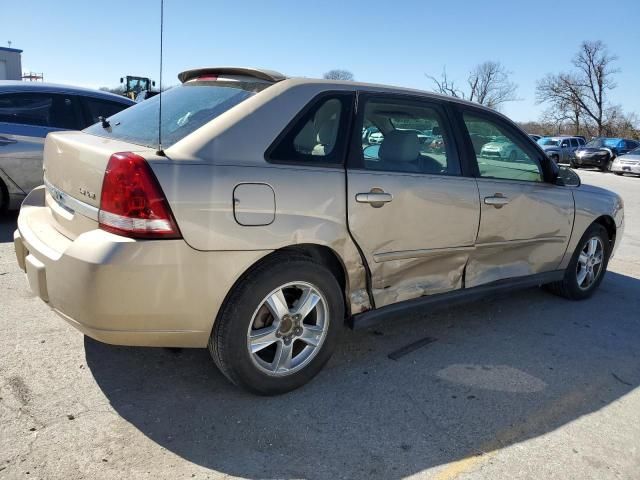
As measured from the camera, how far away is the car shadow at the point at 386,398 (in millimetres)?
2455

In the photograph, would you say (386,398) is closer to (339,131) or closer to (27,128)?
(339,131)

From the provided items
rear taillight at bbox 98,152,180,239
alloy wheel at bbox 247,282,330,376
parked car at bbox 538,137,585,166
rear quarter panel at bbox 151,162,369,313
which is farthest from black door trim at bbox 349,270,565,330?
parked car at bbox 538,137,585,166

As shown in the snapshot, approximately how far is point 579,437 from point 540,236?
5.98 ft

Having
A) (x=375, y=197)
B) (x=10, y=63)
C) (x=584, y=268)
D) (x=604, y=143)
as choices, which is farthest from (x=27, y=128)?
(x=10, y=63)

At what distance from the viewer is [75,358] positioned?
3158mm

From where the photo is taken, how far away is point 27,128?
6.16 m

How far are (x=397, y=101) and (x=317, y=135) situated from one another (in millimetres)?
728

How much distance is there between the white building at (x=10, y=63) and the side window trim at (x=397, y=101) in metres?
37.0

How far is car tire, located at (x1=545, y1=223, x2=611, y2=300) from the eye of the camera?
15.5 ft

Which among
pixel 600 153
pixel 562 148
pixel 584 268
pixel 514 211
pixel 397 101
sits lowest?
pixel 562 148

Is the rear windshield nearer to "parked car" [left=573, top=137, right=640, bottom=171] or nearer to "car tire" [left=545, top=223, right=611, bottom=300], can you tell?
"car tire" [left=545, top=223, right=611, bottom=300]

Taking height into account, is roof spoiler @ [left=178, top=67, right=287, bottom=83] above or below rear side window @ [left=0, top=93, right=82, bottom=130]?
above

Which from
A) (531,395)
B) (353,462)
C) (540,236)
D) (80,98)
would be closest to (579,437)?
(531,395)

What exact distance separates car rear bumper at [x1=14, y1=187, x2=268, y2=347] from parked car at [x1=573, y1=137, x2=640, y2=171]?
2734cm
